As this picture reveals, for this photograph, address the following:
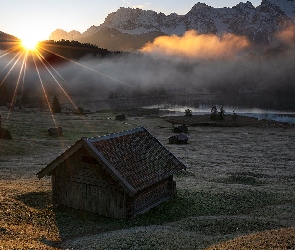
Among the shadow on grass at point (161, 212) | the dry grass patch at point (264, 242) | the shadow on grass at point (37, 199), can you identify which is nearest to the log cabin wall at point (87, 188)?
the shadow on grass at point (161, 212)

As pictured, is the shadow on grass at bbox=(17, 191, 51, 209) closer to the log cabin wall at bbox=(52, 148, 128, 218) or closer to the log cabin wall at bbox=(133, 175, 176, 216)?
the log cabin wall at bbox=(52, 148, 128, 218)

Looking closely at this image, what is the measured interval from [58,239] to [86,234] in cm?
193

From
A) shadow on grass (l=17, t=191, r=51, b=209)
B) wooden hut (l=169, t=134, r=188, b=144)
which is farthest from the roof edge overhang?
wooden hut (l=169, t=134, r=188, b=144)

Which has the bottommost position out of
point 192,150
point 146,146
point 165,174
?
point 192,150

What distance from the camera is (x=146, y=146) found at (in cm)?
3047

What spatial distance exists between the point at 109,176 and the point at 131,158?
2940mm

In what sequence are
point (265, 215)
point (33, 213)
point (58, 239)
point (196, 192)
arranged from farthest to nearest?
point (196, 192) → point (265, 215) → point (33, 213) → point (58, 239)

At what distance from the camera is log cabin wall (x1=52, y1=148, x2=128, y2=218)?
2545 cm

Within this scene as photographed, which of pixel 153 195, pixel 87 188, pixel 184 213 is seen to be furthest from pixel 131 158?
pixel 184 213

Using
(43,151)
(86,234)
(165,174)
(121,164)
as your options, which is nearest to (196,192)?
(165,174)

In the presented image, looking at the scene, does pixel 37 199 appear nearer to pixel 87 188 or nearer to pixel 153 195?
pixel 87 188

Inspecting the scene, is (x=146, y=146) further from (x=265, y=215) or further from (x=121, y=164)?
(x=265, y=215)

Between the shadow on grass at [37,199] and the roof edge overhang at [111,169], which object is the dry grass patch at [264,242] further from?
the shadow on grass at [37,199]

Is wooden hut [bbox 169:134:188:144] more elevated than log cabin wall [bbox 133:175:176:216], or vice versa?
log cabin wall [bbox 133:175:176:216]
